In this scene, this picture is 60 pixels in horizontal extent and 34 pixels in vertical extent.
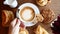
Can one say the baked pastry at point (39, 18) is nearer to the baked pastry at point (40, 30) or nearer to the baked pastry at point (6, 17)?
the baked pastry at point (40, 30)

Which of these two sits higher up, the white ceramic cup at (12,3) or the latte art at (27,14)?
the white ceramic cup at (12,3)

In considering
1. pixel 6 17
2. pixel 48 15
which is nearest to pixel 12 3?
pixel 6 17

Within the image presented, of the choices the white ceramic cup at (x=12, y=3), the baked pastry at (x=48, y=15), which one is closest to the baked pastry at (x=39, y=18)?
the baked pastry at (x=48, y=15)

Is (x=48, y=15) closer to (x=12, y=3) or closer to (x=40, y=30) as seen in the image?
(x=40, y=30)

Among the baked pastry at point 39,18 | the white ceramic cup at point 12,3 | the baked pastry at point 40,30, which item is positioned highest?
the white ceramic cup at point 12,3

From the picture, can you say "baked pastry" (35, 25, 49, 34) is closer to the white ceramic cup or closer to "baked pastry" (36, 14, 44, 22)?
"baked pastry" (36, 14, 44, 22)

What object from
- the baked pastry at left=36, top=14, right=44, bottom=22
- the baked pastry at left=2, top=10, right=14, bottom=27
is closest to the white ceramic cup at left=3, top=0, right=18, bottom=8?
the baked pastry at left=2, top=10, right=14, bottom=27
